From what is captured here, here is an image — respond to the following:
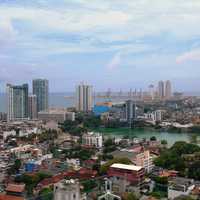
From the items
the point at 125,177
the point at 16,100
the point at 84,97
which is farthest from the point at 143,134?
the point at 84,97

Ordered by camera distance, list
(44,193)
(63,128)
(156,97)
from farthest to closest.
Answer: (156,97) → (63,128) → (44,193)

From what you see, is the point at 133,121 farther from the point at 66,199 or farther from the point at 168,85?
the point at 168,85

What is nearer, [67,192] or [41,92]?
[67,192]

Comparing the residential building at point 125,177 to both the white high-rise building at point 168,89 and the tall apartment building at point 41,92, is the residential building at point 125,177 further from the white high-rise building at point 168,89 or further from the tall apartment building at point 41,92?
the white high-rise building at point 168,89

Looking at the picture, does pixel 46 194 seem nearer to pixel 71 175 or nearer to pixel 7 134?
pixel 71 175

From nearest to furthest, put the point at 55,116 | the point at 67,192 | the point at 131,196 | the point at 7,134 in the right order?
the point at 67,192 → the point at 131,196 → the point at 7,134 → the point at 55,116

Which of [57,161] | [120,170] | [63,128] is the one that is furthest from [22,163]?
[63,128]

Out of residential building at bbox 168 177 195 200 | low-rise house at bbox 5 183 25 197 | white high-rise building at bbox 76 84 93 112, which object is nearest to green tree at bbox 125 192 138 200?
residential building at bbox 168 177 195 200
